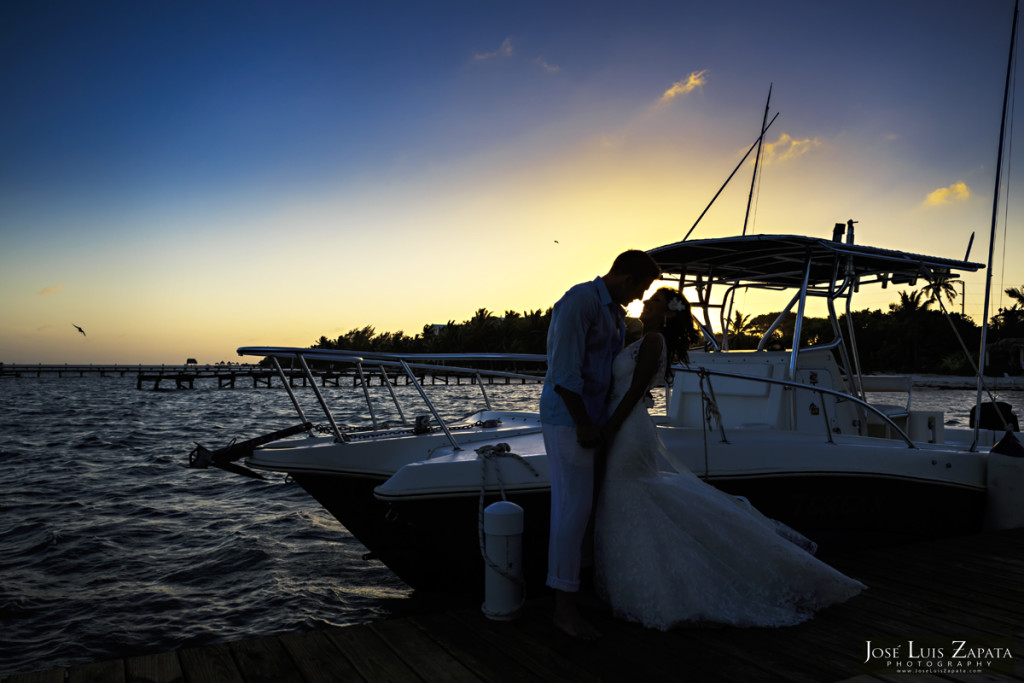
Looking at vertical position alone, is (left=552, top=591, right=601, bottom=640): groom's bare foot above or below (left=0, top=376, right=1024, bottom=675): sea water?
above

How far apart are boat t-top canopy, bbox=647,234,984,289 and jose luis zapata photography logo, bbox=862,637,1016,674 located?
10.8 ft

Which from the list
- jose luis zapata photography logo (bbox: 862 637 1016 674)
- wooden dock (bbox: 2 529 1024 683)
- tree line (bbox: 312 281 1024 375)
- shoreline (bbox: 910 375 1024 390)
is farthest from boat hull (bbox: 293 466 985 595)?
shoreline (bbox: 910 375 1024 390)

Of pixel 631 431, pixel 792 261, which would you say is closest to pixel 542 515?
pixel 631 431

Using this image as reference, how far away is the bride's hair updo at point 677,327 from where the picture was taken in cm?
350

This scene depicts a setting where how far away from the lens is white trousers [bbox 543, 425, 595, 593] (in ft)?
10.8

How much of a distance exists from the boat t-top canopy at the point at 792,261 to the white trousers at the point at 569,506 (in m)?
3.20

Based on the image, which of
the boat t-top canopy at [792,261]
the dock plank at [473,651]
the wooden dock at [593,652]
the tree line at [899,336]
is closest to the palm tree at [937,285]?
the boat t-top canopy at [792,261]

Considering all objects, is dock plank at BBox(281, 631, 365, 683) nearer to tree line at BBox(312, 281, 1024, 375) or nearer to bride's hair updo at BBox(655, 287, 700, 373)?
bride's hair updo at BBox(655, 287, 700, 373)

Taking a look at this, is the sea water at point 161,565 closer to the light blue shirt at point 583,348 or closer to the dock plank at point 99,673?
the dock plank at point 99,673

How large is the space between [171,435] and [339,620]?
700 inches

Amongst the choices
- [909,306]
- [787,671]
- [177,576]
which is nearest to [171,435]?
[177,576]

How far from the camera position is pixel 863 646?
10.7 ft

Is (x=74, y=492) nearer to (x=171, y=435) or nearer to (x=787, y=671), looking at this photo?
(x=171, y=435)

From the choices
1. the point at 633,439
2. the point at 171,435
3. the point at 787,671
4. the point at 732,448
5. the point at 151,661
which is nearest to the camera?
the point at 787,671
